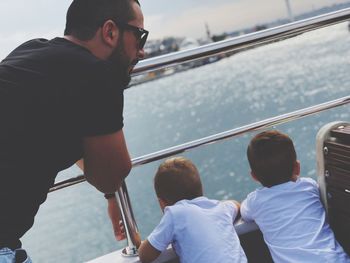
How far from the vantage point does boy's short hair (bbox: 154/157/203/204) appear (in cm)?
161

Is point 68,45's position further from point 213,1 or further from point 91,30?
point 213,1

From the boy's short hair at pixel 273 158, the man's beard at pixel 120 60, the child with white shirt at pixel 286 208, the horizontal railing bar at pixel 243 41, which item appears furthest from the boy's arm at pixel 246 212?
the man's beard at pixel 120 60

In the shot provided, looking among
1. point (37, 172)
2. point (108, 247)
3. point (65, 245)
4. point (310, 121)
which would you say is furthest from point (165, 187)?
point (310, 121)

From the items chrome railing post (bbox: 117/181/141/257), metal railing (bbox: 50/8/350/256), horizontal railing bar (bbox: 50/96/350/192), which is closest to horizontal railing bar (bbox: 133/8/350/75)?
metal railing (bbox: 50/8/350/256)

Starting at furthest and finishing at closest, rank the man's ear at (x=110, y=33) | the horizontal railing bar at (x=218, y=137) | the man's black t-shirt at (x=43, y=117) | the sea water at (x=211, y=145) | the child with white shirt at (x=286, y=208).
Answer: the sea water at (x=211, y=145) → the horizontal railing bar at (x=218, y=137) → the child with white shirt at (x=286, y=208) → the man's ear at (x=110, y=33) → the man's black t-shirt at (x=43, y=117)

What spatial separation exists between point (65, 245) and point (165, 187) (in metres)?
14.7

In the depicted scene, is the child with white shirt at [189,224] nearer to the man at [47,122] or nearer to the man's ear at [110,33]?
the man at [47,122]

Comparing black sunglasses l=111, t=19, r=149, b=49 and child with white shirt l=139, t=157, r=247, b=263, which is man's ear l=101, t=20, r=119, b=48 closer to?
black sunglasses l=111, t=19, r=149, b=49

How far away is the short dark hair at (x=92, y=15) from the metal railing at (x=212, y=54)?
36 cm

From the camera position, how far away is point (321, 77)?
1369 inches

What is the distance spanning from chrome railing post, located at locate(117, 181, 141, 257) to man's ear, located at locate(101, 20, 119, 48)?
55cm

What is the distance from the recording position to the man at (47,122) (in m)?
1.05

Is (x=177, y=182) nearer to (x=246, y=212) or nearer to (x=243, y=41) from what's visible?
(x=246, y=212)

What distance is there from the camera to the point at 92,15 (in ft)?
4.09
